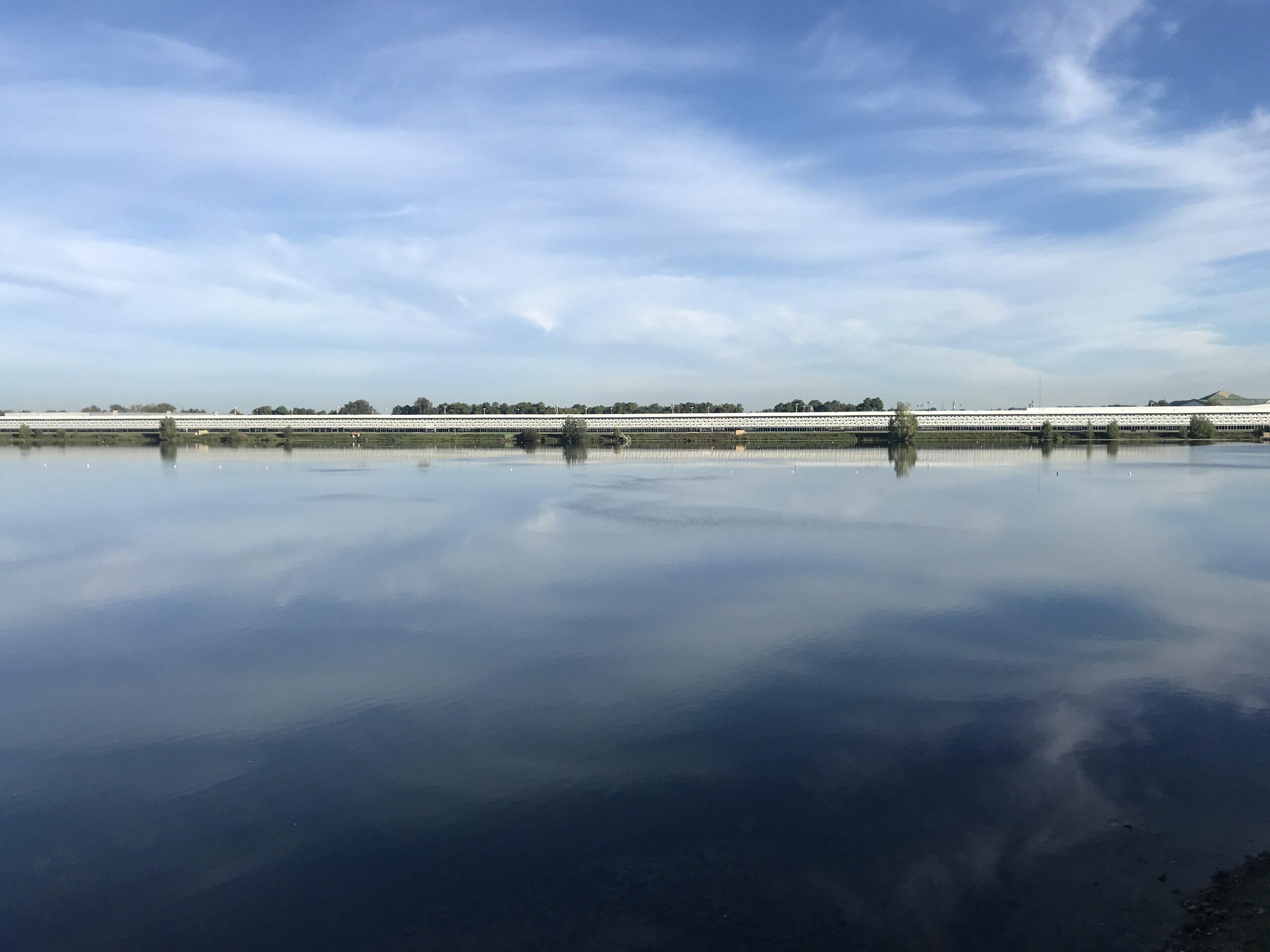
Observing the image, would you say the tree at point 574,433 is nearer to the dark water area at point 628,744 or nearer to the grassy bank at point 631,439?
the grassy bank at point 631,439

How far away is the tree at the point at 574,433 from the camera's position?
65.8m

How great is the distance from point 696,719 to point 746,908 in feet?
9.57

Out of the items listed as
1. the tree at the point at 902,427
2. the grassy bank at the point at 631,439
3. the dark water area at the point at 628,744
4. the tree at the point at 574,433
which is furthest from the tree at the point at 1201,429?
the dark water area at the point at 628,744

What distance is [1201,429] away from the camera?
223 feet

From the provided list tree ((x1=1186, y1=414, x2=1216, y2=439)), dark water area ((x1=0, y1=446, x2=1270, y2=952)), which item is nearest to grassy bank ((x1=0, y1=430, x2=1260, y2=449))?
tree ((x1=1186, y1=414, x2=1216, y2=439))

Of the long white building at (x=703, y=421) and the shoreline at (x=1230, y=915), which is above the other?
the long white building at (x=703, y=421)

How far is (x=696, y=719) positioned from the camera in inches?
316

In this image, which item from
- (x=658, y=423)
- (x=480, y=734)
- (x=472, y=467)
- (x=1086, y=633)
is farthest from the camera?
(x=658, y=423)

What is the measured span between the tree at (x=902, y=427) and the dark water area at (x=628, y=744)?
1871 inches

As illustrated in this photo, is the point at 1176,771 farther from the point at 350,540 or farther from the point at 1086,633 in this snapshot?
the point at 350,540

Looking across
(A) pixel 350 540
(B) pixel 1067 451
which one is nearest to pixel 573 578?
(A) pixel 350 540

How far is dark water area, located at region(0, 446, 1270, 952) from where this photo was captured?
5172mm

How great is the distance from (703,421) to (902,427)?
18876mm

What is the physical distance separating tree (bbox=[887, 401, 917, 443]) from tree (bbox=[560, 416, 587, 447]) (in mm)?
24127
